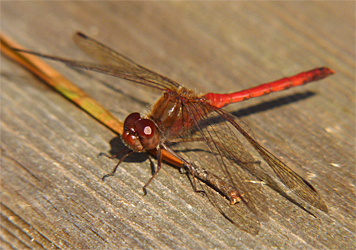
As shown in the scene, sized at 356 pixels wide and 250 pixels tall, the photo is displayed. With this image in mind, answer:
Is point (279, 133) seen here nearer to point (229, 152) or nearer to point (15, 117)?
point (229, 152)

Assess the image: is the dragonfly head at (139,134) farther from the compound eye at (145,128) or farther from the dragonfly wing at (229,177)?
the dragonfly wing at (229,177)

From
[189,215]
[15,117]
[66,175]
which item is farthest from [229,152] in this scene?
[15,117]

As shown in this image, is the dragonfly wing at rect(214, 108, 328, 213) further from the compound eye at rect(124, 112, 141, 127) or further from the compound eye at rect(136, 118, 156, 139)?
the compound eye at rect(124, 112, 141, 127)

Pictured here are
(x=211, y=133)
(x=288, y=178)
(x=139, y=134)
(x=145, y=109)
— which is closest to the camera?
(x=288, y=178)

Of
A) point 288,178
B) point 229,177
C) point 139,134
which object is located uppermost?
point 288,178

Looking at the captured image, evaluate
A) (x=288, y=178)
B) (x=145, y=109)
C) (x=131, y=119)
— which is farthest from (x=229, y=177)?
(x=145, y=109)

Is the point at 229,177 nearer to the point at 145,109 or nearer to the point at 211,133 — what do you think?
the point at 211,133

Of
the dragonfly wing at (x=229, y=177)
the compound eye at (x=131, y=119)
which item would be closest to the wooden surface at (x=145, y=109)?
the dragonfly wing at (x=229, y=177)
